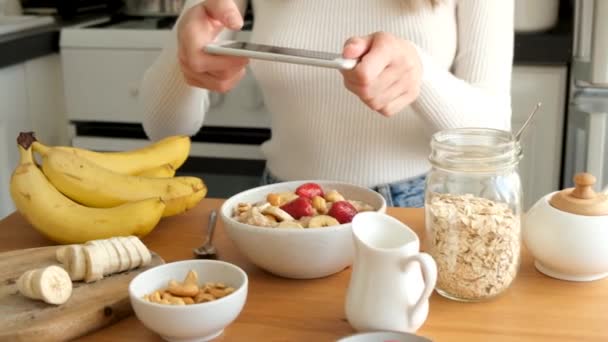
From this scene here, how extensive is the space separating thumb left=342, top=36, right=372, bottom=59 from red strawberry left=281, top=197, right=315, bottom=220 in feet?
0.52

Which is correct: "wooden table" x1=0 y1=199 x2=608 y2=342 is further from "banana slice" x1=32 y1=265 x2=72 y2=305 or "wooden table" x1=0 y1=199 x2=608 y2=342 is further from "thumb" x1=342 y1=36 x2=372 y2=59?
"thumb" x1=342 y1=36 x2=372 y2=59

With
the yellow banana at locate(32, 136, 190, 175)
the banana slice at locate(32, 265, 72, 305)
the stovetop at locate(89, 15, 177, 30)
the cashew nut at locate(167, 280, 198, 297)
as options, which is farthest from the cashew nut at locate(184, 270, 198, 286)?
the stovetop at locate(89, 15, 177, 30)

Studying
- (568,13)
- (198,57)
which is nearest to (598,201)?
(198,57)

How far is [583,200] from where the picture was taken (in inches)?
32.8

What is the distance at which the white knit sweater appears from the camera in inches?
45.9

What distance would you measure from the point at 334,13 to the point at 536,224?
0.50 meters

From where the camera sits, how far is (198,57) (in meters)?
0.96

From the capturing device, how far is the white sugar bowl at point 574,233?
0.82 metres

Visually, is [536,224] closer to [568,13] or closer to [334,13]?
[334,13]

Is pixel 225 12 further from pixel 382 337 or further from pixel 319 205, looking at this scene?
pixel 382 337

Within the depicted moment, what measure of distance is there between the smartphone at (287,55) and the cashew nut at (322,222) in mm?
154

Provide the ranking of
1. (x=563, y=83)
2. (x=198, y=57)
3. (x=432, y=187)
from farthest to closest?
(x=563, y=83) < (x=198, y=57) < (x=432, y=187)

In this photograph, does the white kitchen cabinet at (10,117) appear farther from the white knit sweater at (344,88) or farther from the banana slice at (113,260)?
the banana slice at (113,260)

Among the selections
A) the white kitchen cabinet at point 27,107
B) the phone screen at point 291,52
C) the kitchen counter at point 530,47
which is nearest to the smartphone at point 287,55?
the phone screen at point 291,52
